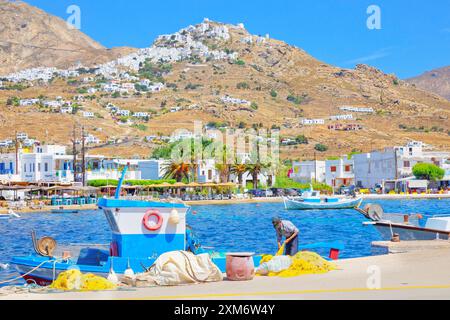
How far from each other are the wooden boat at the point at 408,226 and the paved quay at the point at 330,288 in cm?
554

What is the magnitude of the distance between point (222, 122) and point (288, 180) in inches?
2745

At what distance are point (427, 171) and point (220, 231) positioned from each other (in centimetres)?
5785

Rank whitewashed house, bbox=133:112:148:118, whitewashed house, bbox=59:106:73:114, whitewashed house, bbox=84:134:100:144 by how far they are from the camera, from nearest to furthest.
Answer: whitewashed house, bbox=84:134:100:144 < whitewashed house, bbox=59:106:73:114 < whitewashed house, bbox=133:112:148:118

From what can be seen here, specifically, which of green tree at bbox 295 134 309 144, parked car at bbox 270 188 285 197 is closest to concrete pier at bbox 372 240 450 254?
parked car at bbox 270 188 285 197

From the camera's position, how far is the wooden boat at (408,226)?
22.0m

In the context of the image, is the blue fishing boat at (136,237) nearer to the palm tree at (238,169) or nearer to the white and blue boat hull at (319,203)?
the white and blue boat hull at (319,203)

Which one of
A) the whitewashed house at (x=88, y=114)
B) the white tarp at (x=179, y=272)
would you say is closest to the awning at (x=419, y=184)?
the white tarp at (x=179, y=272)

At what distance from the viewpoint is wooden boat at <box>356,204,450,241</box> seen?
22031 millimetres

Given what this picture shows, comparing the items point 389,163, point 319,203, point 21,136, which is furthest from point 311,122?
point 319,203

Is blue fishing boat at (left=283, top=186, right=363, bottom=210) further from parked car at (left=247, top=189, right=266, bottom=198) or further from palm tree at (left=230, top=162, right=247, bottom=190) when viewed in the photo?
palm tree at (left=230, top=162, right=247, bottom=190)

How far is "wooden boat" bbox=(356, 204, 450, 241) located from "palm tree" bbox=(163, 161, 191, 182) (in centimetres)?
6370

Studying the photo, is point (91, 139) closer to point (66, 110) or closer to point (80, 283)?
point (66, 110)
